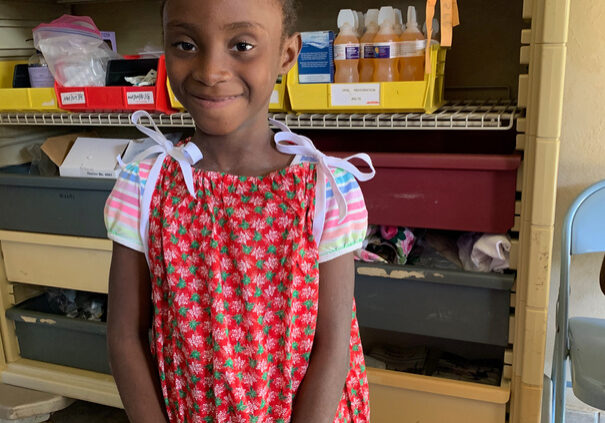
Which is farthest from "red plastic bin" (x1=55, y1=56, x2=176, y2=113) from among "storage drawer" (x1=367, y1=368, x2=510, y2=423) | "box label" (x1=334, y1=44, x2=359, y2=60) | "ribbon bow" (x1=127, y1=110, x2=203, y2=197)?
"storage drawer" (x1=367, y1=368, x2=510, y2=423)

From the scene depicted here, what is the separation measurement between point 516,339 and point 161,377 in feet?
2.71

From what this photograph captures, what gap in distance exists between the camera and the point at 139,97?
1.50m

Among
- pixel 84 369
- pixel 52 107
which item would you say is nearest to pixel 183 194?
pixel 52 107

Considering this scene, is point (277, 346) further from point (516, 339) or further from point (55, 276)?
point (55, 276)

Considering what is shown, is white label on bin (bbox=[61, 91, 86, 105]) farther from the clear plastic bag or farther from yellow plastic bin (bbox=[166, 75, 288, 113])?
yellow plastic bin (bbox=[166, 75, 288, 113])

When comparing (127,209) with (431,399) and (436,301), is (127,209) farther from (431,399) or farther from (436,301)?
(431,399)

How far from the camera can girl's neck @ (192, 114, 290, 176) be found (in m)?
0.83

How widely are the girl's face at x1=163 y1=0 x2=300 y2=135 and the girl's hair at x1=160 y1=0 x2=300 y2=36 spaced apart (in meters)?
0.01

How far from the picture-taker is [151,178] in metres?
0.84

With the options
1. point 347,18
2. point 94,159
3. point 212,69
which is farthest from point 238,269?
point 94,159

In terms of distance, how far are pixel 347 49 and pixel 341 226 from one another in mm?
625

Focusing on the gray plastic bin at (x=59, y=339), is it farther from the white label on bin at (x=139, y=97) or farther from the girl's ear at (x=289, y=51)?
the girl's ear at (x=289, y=51)

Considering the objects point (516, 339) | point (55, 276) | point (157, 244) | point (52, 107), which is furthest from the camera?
point (55, 276)

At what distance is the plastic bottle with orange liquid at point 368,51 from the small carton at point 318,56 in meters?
0.07
